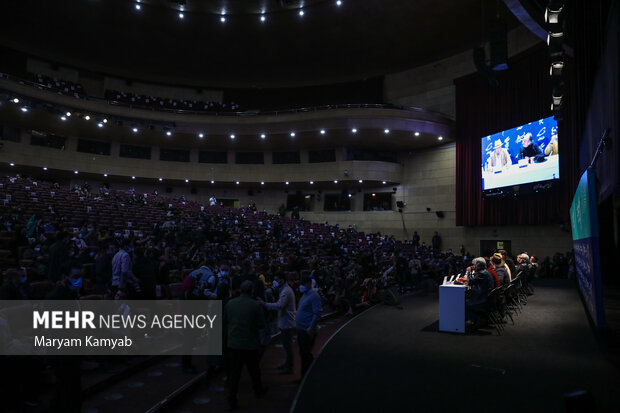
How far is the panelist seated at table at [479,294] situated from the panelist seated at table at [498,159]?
13.7m

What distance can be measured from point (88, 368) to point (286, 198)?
2326 centimetres

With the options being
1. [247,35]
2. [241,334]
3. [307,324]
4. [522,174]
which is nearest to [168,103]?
[247,35]

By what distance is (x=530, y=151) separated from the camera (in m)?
17.6

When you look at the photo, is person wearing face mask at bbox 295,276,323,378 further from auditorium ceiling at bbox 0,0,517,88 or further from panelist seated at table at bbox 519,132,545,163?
auditorium ceiling at bbox 0,0,517,88

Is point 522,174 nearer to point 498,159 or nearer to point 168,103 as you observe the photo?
point 498,159

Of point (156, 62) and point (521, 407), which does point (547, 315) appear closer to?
point (521, 407)

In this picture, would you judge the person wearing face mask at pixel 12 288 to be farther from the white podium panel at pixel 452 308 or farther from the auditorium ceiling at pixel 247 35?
the auditorium ceiling at pixel 247 35

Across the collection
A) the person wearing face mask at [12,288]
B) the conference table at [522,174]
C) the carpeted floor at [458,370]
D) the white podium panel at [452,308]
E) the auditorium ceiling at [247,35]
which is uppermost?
the auditorium ceiling at [247,35]

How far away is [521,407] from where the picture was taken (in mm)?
3545

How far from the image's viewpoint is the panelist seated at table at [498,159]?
18719 millimetres

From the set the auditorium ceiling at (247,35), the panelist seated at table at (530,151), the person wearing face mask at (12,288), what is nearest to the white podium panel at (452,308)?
the person wearing face mask at (12,288)

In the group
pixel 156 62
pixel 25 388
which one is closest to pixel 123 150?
pixel 156 62

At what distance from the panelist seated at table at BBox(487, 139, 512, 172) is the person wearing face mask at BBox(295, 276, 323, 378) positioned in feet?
54.7

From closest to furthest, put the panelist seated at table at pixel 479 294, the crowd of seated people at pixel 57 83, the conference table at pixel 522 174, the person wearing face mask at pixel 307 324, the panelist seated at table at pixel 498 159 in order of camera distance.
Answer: the person wearing face mask at pixel 307 324 < the panelist seated at table at pixel 479 294 < the conference table at pixel 522 174 < the panelist seated at table at pixel 498 159 < the crowd of seated people at pixel 57 83
